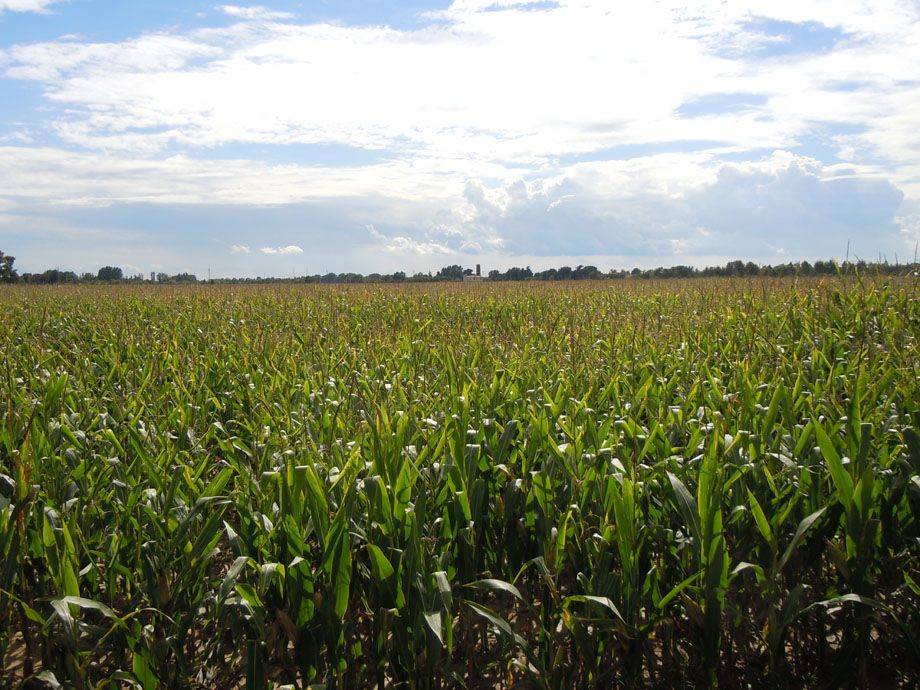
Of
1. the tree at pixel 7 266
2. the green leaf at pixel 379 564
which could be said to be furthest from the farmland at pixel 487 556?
the tree at pixel 7 266

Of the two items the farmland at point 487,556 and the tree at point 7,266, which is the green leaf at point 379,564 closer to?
the farmland at point 487,556

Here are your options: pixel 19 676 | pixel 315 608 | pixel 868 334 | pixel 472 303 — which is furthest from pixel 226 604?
pixel 472 303

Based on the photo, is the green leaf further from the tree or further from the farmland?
the tree

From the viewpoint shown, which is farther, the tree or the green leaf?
the tree

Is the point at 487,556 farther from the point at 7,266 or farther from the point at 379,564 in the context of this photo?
the point at 7,266

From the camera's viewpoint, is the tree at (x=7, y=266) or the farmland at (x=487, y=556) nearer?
the farmland at (x=487, y=556)

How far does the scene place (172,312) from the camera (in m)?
13.5

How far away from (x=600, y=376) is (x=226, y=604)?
347 cm

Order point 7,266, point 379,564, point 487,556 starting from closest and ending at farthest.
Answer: point 379,564 → point 487,556 → point 7,266

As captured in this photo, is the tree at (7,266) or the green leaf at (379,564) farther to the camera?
the tree at (7,266)

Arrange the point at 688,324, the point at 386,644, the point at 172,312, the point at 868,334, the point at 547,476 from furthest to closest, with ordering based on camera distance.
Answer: the point at 172,312 < the point at 688,324 < the point at 868,334 < the point at 547,476 < the point at 386,644

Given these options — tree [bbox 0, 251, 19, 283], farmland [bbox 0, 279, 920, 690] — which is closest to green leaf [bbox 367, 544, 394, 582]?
farmland [bbox 0, 279, 920, 690]

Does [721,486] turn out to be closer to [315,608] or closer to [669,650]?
[669,650]

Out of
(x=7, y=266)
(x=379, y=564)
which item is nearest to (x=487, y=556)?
(x=379, y=564)
